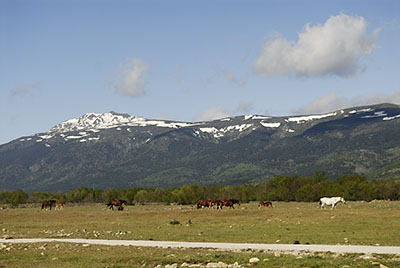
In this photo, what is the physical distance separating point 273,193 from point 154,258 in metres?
113

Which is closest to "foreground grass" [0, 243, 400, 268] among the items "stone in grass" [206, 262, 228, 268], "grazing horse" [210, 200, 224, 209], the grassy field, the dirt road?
the grassy field

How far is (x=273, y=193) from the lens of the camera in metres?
140

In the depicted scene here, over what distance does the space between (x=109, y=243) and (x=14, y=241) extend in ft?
27.9

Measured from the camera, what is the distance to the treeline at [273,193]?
4973 inches

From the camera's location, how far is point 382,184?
132m

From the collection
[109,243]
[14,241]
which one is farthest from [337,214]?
[14,241]

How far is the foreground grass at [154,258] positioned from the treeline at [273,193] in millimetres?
96758

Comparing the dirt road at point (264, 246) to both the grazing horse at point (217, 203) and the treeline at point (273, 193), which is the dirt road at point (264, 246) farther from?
the treeline at point (273, 193)

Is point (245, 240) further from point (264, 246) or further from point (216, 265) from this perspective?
point (216, 265)

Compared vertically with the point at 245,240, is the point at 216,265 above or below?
above

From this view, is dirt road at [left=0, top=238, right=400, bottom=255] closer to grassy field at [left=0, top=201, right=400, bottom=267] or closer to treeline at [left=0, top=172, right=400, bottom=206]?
grassy field at [left=0, top=201, right=400, bottom=267]

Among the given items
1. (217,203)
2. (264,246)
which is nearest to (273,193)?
(217,203)

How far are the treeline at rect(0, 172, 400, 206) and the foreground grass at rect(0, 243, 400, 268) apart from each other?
317 ft

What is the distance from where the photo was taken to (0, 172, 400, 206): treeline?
4973 inches
